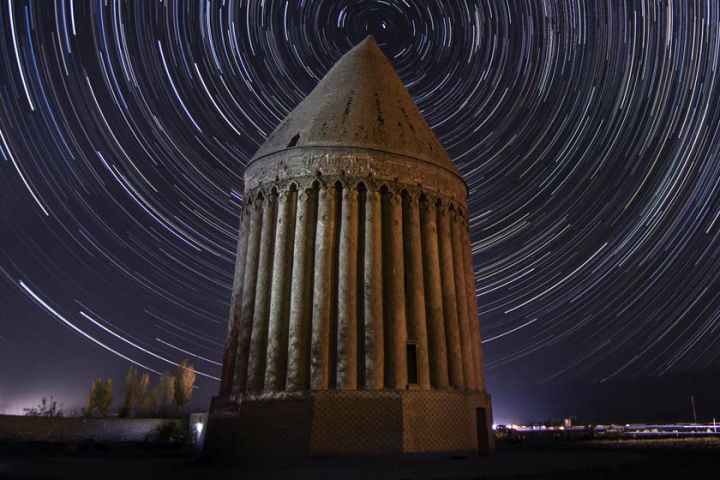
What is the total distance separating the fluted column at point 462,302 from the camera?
592 inches

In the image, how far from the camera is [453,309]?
49.3 feet

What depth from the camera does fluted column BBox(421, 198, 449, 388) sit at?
14117mm

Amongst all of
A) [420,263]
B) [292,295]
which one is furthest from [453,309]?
[292,295]

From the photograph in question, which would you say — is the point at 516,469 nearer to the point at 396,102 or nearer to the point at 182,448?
the point at 396,102

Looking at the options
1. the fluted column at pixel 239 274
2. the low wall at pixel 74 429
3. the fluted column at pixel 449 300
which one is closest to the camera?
the fluted column at pixel 449 300

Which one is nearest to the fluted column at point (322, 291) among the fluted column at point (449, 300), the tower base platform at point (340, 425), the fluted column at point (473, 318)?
the tower base platform at point (340, 425)

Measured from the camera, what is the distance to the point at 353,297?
546 inches

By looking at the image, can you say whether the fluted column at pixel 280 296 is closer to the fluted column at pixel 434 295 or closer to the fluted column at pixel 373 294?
the fluted column at pixel 373 294

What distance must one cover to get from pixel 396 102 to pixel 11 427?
1567 cm

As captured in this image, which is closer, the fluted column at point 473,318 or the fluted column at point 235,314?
the fluted column at point 235,314

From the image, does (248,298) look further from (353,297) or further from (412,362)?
(412,362)

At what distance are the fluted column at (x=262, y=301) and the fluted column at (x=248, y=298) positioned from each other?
0.92 ft

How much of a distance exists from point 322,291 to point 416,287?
230 centimetres

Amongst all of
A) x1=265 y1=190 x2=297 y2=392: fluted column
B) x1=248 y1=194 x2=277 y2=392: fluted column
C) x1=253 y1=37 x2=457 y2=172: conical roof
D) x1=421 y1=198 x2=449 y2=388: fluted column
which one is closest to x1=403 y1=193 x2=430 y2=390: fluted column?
x1=421 y1=198 x2=449 y2=388: fluted column
